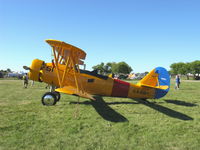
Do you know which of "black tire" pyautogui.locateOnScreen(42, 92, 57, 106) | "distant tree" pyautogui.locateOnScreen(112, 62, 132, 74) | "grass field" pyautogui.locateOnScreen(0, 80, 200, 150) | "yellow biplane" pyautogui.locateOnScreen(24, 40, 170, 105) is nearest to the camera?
"grass field" pyautogui.locateOnScreen(0, 80, 200, 150)

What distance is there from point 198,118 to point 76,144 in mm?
4664

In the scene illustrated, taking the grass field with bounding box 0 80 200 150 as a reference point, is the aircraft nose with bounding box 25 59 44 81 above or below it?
above

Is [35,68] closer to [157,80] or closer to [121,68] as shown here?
[157,80]

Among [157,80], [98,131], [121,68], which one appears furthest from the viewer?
[121,68]

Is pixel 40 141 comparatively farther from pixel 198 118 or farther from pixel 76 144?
pixel 198 118

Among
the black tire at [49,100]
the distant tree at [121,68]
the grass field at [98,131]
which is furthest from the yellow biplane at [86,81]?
the distant tree at [121,68]

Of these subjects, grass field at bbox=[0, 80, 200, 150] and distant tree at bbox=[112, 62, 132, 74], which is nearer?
grass field at bbox=[0, 80, 200, 150]

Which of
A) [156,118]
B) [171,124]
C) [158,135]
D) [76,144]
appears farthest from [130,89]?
[76,144]

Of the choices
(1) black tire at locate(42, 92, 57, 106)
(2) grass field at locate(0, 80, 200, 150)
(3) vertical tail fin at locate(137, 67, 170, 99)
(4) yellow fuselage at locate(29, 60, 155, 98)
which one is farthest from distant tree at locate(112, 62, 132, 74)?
(2) grass field at locate(0, 80, 200, 150)

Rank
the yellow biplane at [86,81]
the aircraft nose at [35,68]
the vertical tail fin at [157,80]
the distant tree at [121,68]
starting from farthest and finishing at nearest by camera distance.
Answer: the distant tree at [121,68] → the vertical tail fin at [157,80] → the aircraft nose at [35,68] → the yellow biplane at [86,81]

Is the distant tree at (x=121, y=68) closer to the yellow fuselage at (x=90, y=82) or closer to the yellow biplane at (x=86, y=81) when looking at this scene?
the yellow biplane at (x=86, y=81)

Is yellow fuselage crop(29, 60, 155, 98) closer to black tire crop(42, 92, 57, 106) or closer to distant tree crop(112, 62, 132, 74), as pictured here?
black tire crop(42, 92, 57, 106)

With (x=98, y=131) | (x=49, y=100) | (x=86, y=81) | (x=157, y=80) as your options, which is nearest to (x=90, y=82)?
(x=86, y=81)

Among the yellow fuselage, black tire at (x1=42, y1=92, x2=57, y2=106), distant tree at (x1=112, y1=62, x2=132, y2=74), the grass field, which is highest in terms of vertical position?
distant tree at (x1=112, y1=62, x2=132, y2=74)
